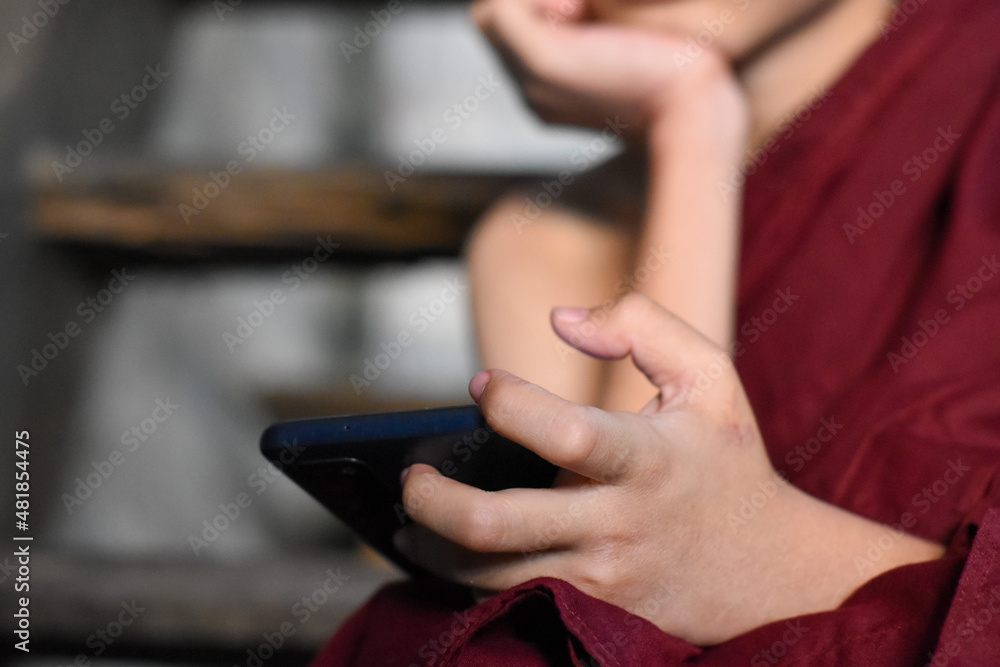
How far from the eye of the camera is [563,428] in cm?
29

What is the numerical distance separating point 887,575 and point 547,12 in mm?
413

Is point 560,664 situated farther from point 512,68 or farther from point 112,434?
point 112,434

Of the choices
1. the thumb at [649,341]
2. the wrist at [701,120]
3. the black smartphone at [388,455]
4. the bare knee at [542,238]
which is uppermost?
the wrist at [701,120]

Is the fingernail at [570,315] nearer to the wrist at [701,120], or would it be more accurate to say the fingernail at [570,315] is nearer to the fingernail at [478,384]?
the fingernail at [478,384]

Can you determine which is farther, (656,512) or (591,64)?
(591,64)

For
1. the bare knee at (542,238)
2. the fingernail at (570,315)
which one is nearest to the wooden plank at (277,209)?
the bare knee at (542,238)

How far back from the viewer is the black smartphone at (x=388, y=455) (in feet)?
1.07

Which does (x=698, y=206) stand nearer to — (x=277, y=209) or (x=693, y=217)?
(x=693, y=217)

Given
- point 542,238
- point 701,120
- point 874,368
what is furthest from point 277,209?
point 874,368

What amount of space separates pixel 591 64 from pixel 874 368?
25cm

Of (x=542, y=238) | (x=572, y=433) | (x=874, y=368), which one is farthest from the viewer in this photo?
(x=542, y=238)

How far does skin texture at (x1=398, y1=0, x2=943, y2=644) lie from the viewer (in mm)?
313

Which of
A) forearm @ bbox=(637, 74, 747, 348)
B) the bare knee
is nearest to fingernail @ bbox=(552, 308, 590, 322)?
forearm @ bbox=(637, 74, 747, 348)

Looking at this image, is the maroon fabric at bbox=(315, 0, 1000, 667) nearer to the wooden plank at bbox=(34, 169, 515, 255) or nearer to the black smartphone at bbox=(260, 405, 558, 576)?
the black smartphone at bbox=(260, 405, 558, 576)
